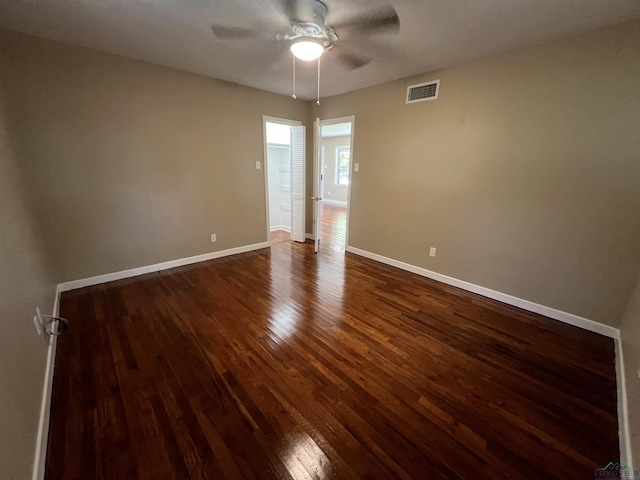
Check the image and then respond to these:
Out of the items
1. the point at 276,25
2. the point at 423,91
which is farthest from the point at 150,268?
the point at 423,91

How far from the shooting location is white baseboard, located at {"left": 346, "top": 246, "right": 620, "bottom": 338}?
Answer: 235 cm

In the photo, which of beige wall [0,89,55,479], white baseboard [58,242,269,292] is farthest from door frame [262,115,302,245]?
beige wall [0,89,55,479]

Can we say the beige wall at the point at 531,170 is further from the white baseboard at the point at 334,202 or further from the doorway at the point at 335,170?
the white baseboard at the point at 334,202

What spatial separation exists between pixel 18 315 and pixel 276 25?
2.62 meters

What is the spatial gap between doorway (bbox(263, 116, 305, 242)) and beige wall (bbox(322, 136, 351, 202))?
416 cm

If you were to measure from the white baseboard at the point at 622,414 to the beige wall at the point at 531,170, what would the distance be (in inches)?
24.6

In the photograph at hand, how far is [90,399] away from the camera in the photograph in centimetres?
158

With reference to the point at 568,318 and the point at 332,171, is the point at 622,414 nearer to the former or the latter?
the point at 568,318

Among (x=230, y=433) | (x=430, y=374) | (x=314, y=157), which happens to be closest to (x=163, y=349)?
(x=230, y=433)

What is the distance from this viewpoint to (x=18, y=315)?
1.45m

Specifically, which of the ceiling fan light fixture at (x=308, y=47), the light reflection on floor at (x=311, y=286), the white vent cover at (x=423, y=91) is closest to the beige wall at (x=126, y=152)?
the light reflection on floor at (x=311, y=286)

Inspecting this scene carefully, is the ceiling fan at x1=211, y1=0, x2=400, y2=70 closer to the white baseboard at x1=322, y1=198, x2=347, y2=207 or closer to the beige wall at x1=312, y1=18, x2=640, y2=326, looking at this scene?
the beige wall at x1=312, y1=18, x2=640, y2=326

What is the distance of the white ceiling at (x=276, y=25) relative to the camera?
182 cm

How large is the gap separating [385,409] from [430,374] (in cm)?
49
